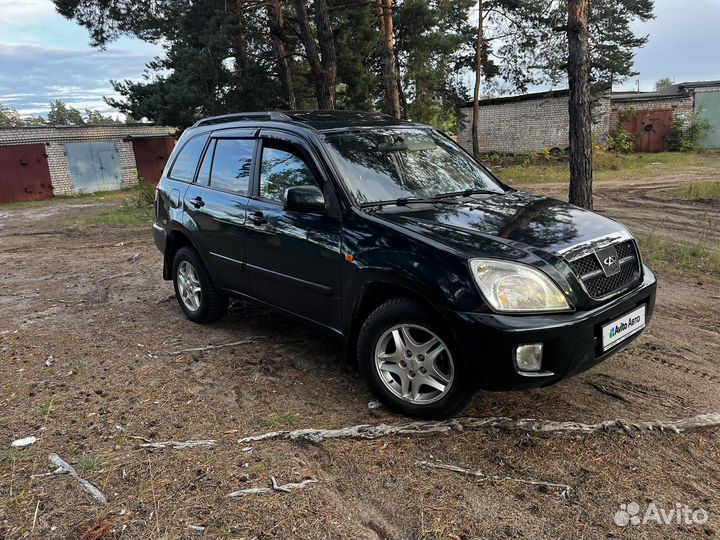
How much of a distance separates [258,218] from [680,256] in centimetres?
589

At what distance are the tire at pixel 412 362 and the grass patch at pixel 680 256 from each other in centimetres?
493

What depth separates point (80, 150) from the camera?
24.5 metres

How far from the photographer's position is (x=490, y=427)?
304cm

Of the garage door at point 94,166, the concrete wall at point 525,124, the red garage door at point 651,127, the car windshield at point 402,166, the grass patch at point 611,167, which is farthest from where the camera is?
the red garage door at point 651,127

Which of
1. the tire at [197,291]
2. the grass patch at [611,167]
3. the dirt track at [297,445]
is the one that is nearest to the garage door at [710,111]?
the grass patch at [611,167]

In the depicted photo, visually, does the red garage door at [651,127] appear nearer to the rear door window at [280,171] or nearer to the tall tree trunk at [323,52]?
the tall tree trunk at [323,52]

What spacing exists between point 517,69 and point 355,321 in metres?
25.3

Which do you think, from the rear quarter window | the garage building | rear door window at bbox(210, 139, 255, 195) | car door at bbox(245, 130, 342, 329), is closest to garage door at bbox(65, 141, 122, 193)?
the garage building

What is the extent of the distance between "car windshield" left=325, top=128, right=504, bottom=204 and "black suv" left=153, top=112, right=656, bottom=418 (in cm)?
1

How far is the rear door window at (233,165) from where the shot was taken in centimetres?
419

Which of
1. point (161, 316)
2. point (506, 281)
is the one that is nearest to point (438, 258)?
point (506, 281)

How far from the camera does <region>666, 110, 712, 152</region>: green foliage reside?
2609 cm

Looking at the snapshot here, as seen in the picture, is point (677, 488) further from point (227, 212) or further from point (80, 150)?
point (80, 150)

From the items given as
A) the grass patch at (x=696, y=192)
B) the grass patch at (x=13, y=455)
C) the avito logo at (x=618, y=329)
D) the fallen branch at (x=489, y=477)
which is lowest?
the fallen branch at (x=489, y=477)
